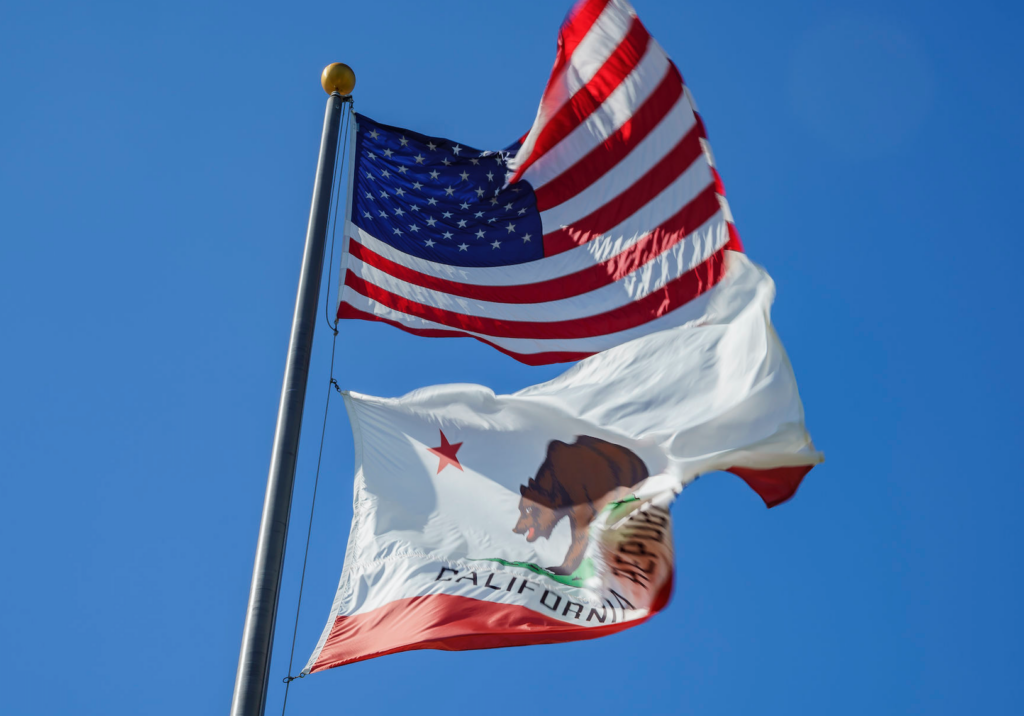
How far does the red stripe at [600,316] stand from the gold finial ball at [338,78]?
2.01 m

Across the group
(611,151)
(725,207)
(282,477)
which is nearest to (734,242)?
(725,207)

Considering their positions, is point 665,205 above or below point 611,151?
below

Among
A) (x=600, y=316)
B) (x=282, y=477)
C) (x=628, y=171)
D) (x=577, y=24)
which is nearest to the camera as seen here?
(x=282, y=477)

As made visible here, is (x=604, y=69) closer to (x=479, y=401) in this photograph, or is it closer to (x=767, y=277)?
(x=767, y=277)

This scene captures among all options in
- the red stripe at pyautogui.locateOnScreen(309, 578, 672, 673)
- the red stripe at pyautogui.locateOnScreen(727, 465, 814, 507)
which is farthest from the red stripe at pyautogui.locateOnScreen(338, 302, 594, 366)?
the red stripe at pyautogui.locateOnScreen(309, 578, 672, 673)

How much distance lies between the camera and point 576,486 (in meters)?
10.1

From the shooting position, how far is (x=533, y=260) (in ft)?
39.3

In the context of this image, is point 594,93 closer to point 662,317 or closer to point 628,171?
point 628,171

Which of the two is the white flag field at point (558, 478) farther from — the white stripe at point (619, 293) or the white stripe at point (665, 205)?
the white stripe at point (665, 205)

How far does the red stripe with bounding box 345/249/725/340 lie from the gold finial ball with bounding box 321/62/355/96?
6.61 ft

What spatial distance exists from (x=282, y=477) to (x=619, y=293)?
4.72 metres

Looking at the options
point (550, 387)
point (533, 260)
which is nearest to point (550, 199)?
point (533, 260)

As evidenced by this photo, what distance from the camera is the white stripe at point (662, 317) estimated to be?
35.9ft

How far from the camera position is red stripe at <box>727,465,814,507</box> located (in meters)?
9.79
